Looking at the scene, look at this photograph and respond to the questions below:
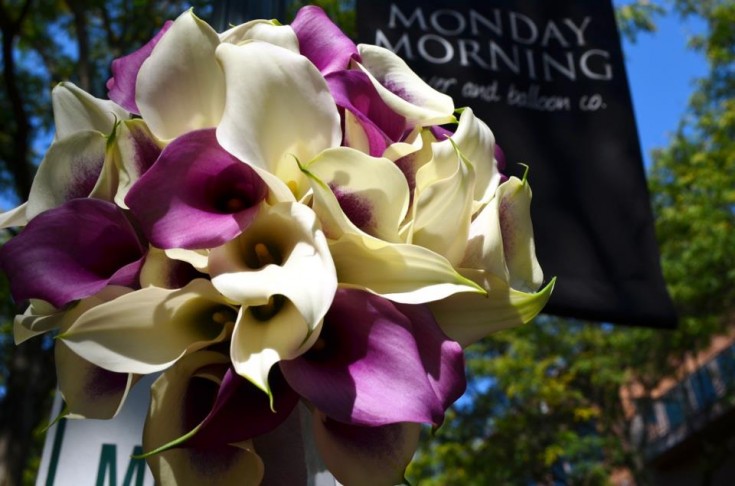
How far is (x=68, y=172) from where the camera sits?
27.0 inches

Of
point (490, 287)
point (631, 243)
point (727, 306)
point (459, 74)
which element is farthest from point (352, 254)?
point (727, 306)

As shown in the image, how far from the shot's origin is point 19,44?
245 inches

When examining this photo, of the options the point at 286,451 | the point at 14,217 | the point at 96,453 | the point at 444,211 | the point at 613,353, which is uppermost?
the point at 444,211

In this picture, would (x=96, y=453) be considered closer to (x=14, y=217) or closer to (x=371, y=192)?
(x=14, y=217)

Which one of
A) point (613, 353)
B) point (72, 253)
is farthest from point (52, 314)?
point (613, 353)

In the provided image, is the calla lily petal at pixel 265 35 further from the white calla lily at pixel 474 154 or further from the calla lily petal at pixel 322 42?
the white calla lily at pixel 474 154

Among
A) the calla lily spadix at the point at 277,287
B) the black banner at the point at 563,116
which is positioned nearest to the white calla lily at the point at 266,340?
the calla lily spadix at the point at 277,287

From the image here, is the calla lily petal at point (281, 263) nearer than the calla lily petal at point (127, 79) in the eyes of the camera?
Yes

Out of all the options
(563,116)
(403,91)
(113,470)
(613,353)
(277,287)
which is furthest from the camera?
(613,353)

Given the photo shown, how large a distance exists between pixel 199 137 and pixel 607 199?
1725 mm

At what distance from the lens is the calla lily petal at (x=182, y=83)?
65cm

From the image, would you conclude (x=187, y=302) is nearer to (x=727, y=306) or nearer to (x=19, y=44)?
(x=19, y=44)

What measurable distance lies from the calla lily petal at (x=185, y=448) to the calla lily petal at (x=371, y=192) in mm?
169

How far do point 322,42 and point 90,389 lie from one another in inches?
16.3
